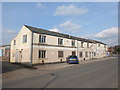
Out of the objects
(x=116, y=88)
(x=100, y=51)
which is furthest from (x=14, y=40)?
(x=100, y=51)

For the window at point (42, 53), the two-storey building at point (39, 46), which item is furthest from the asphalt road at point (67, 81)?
the window at point (42, 53)

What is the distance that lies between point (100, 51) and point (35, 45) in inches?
1328

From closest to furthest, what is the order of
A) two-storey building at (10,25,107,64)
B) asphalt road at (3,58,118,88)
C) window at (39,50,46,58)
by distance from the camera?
asphalt road at (3,58,118,88) → two-storey building at (10,25,107,64) → window at (39,50,46,58)

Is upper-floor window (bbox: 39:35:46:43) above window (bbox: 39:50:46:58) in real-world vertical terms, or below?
above

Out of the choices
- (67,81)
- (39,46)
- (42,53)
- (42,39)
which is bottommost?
(67,81)

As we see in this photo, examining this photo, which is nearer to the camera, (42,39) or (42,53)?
(42,53)

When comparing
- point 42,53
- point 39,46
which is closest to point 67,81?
point 39,46

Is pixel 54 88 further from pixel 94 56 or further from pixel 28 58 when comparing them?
pixel 94 56

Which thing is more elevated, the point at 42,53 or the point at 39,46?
the point at 39,46

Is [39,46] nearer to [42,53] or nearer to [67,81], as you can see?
[42,53]

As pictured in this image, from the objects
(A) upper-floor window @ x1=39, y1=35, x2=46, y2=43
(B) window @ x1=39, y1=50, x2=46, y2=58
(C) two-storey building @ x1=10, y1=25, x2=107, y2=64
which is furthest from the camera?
(A) upper-floor window @ x1=39, y1=35, x2=46, y2=43

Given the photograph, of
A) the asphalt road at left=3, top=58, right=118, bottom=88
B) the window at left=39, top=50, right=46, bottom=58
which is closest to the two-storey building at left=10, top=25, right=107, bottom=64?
the window at left=39, top=50, right=46, bottom=58

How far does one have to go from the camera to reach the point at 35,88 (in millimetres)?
6641

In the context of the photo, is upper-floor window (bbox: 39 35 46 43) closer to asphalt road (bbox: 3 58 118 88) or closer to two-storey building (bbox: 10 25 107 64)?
two-storey building (bbox: 10 25 107 64)
